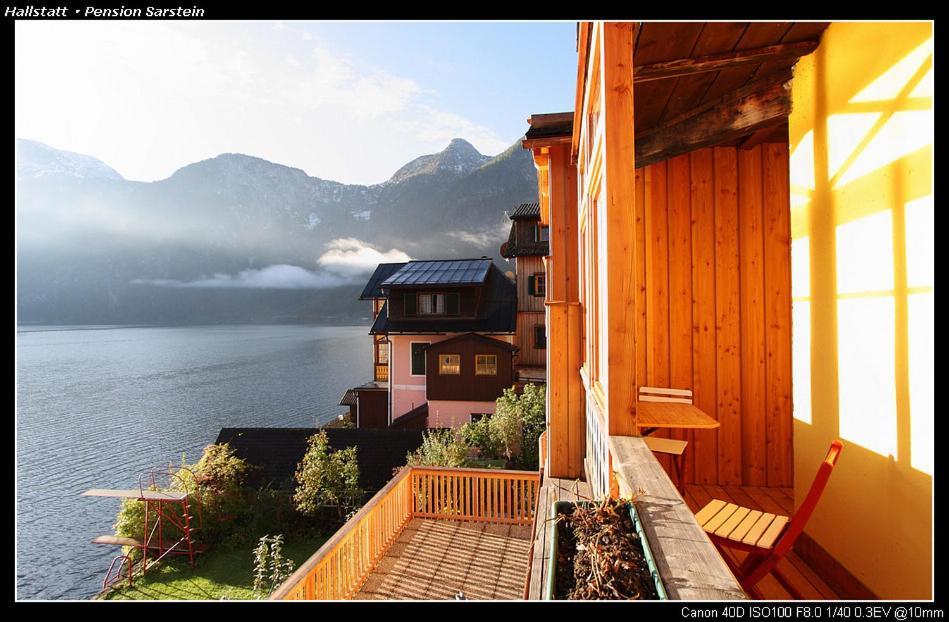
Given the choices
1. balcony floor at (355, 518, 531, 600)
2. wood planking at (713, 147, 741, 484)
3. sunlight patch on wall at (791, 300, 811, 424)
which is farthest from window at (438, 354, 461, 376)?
sunlight patch on wall at (791, 300, 811, 424)

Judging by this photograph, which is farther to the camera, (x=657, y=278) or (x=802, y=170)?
(x=657, y=278)

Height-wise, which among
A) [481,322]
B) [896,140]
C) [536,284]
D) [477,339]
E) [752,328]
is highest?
[536,284]

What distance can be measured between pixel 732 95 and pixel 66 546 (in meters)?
17.8

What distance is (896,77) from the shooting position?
76.7 inches

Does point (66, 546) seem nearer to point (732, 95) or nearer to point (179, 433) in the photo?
point (179, 433)

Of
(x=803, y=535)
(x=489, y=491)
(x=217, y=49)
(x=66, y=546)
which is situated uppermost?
(x=217, y=49)

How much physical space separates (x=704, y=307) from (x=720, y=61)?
2.02m

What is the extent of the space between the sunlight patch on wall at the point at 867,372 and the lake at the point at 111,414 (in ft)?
14.2

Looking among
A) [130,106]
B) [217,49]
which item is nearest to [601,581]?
[217,49]

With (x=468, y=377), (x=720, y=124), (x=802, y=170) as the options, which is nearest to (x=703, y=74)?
(x=720, y=124)

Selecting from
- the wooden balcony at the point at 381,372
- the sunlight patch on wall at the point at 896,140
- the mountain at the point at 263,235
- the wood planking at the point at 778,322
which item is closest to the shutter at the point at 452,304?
the wooden balcony at the point at 381,372

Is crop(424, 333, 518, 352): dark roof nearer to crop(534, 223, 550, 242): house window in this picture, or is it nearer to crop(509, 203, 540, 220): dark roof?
crop(534, 223, 550, 242): house window

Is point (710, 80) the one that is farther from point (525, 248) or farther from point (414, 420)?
point (525, 248)
